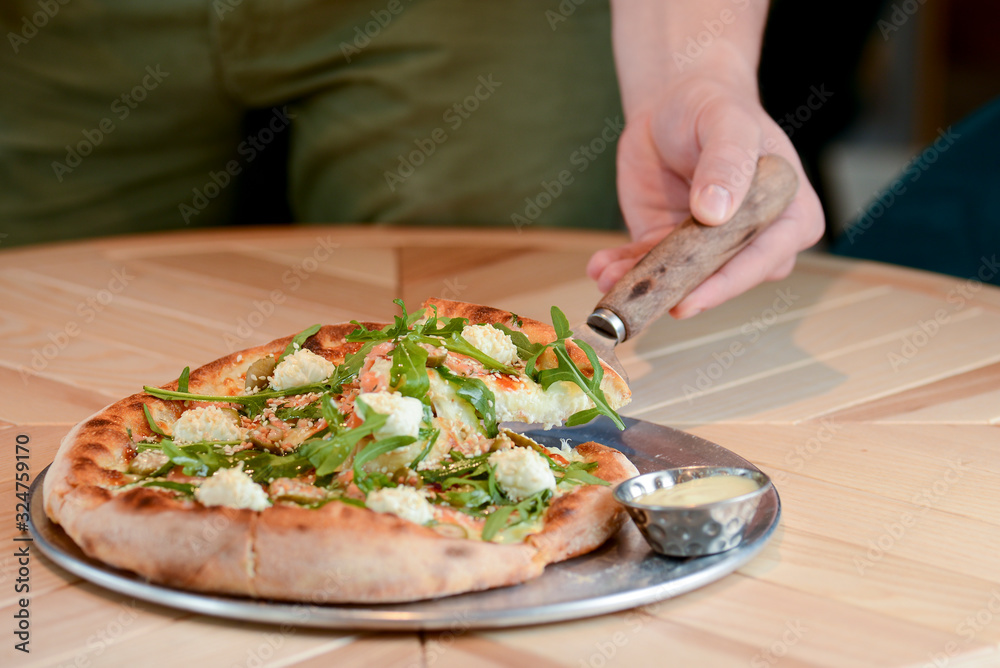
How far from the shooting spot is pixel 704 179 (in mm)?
1735

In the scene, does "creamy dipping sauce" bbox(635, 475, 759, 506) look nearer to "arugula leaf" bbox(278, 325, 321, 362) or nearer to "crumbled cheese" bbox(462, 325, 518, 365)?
"crumbled cheese" bbox(462, 325, 518, 365)

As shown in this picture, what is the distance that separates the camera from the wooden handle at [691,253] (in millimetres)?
1610

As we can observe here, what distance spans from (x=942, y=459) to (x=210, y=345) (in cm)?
132

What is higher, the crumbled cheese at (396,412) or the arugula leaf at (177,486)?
the crumbled cheese at (396,412)

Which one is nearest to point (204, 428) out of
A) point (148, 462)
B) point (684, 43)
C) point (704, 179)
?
point (148, 462)

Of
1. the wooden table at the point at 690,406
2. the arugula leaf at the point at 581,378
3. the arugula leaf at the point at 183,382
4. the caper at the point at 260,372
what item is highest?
the arugula leaf at the point at 183,382

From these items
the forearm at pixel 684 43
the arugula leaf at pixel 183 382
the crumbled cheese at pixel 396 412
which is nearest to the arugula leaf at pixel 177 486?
the crumbled cheese at pixel 396 412

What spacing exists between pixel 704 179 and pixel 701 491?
71 cm

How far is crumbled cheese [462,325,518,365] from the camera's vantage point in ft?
4.57

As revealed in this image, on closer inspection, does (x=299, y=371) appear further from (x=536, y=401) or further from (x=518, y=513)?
(x=518, y=513)

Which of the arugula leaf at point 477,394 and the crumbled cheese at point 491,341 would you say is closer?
the arugula leaf at point 477,394

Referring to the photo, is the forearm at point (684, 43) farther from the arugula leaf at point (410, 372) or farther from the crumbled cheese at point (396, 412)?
the crumbled cheese at point (396, 412)

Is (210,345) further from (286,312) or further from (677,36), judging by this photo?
(677,36)

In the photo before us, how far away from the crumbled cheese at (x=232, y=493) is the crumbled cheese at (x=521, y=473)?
26 cm
